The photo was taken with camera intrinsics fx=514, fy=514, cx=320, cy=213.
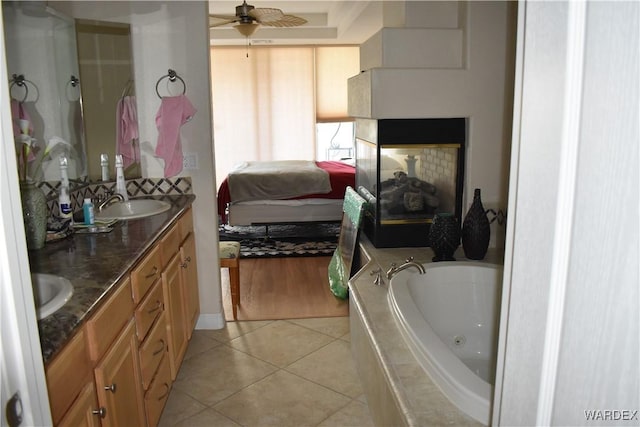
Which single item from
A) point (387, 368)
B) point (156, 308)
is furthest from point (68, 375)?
point (387, 368)

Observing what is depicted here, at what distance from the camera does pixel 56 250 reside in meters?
2.06

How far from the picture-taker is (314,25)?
734cm

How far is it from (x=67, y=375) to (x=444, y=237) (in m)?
2.32

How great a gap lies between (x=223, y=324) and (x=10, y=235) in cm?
282

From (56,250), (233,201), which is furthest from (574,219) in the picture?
(233,201)

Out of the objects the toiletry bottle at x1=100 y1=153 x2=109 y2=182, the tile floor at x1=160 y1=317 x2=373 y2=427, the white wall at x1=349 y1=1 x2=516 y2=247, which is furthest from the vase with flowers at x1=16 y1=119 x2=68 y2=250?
the white wall at x1=349 y1=1 x2=516 y2=247

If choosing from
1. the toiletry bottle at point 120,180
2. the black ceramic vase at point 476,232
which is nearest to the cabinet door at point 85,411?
the toiletry bottle at point 120,180

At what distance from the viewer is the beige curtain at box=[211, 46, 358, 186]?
8102 millimetres

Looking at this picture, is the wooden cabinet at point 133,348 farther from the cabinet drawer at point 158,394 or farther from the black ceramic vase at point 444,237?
the black ceramic vase at point 444,237

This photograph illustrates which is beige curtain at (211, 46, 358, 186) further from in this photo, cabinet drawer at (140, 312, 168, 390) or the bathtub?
cabinet drawer at (140, 312, 168, 390)

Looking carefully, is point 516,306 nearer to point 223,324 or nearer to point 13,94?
point 13,94

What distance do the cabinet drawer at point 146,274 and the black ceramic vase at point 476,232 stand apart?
6.00ft

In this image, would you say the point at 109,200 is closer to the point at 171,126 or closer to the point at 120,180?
the point at 120,180

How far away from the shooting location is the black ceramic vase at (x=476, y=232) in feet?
10.2
